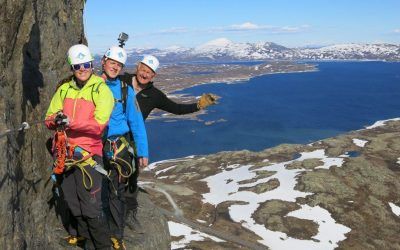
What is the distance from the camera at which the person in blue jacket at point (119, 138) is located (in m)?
11.3

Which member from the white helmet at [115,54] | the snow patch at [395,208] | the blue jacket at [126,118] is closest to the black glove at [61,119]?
the blue jacket at [126,118]

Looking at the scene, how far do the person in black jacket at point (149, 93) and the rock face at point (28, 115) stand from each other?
2819 mm

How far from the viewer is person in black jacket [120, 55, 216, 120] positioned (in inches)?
490

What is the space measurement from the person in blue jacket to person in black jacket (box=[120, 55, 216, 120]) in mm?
992

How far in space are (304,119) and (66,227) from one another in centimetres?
17443

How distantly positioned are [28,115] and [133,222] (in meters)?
5.52

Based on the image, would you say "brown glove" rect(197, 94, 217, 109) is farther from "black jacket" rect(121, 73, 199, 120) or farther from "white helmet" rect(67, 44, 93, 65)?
"white helmet" rect(67, 44, 93, 65)

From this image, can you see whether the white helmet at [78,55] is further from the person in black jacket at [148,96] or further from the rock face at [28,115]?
the person in black jacket at [148,96]

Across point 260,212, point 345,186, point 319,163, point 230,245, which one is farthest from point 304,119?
point 230,245

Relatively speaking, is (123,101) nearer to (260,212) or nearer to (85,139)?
(85,139)

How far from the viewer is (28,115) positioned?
11.7 m

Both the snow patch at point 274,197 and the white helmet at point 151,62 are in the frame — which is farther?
the snow patch at point 274,197

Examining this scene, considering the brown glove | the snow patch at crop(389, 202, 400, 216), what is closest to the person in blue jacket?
the brown glove

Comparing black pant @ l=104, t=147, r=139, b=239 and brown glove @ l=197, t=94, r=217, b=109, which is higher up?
brown glove @ l=197, t=94, r=217, b=109
